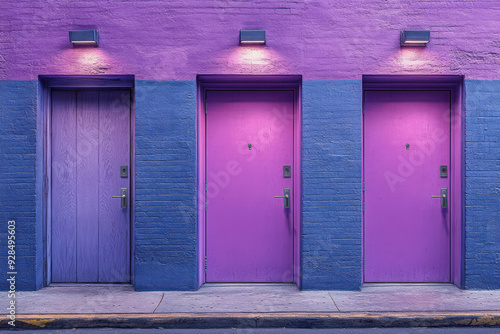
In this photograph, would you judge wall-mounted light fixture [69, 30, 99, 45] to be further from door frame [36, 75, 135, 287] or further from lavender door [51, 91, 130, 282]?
lavender door [51, 91, 130, 282]

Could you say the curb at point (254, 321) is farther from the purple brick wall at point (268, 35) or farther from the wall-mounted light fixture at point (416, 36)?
the wall-mounted light fixture at point (416, 36)

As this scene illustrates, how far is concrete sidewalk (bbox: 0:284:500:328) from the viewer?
4.61 m

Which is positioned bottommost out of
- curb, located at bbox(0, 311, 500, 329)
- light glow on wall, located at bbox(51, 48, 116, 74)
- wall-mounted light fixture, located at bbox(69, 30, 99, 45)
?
curb, located at bbox(0, 311, 500, 329)

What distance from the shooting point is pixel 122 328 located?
4605mm

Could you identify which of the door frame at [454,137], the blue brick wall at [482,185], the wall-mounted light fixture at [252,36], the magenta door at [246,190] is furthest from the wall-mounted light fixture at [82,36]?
the blue brick wall at [482,185]

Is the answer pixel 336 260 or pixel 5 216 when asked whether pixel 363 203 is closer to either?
pixel 336 260

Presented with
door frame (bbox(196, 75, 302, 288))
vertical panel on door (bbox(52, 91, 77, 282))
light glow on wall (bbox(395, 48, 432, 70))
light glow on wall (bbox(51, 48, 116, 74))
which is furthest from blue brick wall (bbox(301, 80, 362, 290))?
vertical panel on door (bbox(52, 91, 77, 282))

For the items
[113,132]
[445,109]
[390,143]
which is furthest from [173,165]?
[445,109]

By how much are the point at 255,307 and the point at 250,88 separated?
2.93 m

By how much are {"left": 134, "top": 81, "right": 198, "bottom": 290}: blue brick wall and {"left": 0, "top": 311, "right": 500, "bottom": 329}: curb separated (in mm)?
963

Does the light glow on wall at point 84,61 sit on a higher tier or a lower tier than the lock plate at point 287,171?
higher

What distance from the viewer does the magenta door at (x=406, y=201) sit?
19.4 ft

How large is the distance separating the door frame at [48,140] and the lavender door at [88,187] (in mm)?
73

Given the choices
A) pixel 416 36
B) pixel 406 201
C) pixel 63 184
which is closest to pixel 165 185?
pixel 63 184
